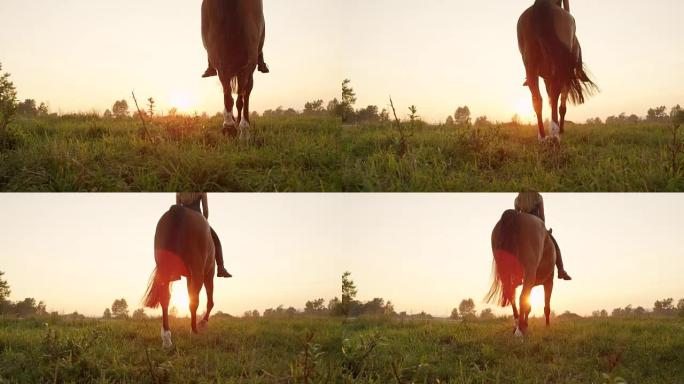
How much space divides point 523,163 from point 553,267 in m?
1.81

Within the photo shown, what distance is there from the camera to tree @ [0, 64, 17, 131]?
6145 mm

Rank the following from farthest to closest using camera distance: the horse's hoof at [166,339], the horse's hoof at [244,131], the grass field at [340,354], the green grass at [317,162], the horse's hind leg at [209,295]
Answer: the horse's hind leg at [209,295] < the horse's hoof at [244,131] < the horse's hoof at [166,339] < the grass field at [340,354] < the green grass at [317,162]

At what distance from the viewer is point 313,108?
28.4ft

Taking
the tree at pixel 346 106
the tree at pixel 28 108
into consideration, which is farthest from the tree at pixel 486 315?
the tree at pixel 28 108

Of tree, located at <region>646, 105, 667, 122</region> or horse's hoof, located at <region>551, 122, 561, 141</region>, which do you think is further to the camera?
tree, located at <region>646, 105, 667, 122</region>

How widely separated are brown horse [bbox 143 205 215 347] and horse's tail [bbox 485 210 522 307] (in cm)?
339

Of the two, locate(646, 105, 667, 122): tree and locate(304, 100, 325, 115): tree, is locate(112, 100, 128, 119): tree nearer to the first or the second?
locate(304, 100, 325, 115): tree

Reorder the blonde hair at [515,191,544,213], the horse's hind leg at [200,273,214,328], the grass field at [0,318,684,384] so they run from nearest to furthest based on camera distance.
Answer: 1. the grass field at [0,318,684,384]
2. the blonde hair at [515,191,544,213]
3. the horse's hind leg at [200,273,214,328]

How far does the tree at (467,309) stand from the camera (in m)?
7.91

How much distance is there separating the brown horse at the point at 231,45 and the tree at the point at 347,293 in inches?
84.0

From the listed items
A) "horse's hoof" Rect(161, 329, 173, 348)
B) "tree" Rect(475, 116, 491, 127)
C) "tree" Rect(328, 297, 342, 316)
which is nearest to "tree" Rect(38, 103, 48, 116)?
"horse's hoof" Rect(161, 329, 173, 348)

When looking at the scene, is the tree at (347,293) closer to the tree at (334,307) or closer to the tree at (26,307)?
the tree at (334,307)

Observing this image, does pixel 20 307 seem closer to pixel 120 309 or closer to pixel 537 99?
pixel 120 309

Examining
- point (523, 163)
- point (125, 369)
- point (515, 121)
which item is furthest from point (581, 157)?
point (125, 369)
